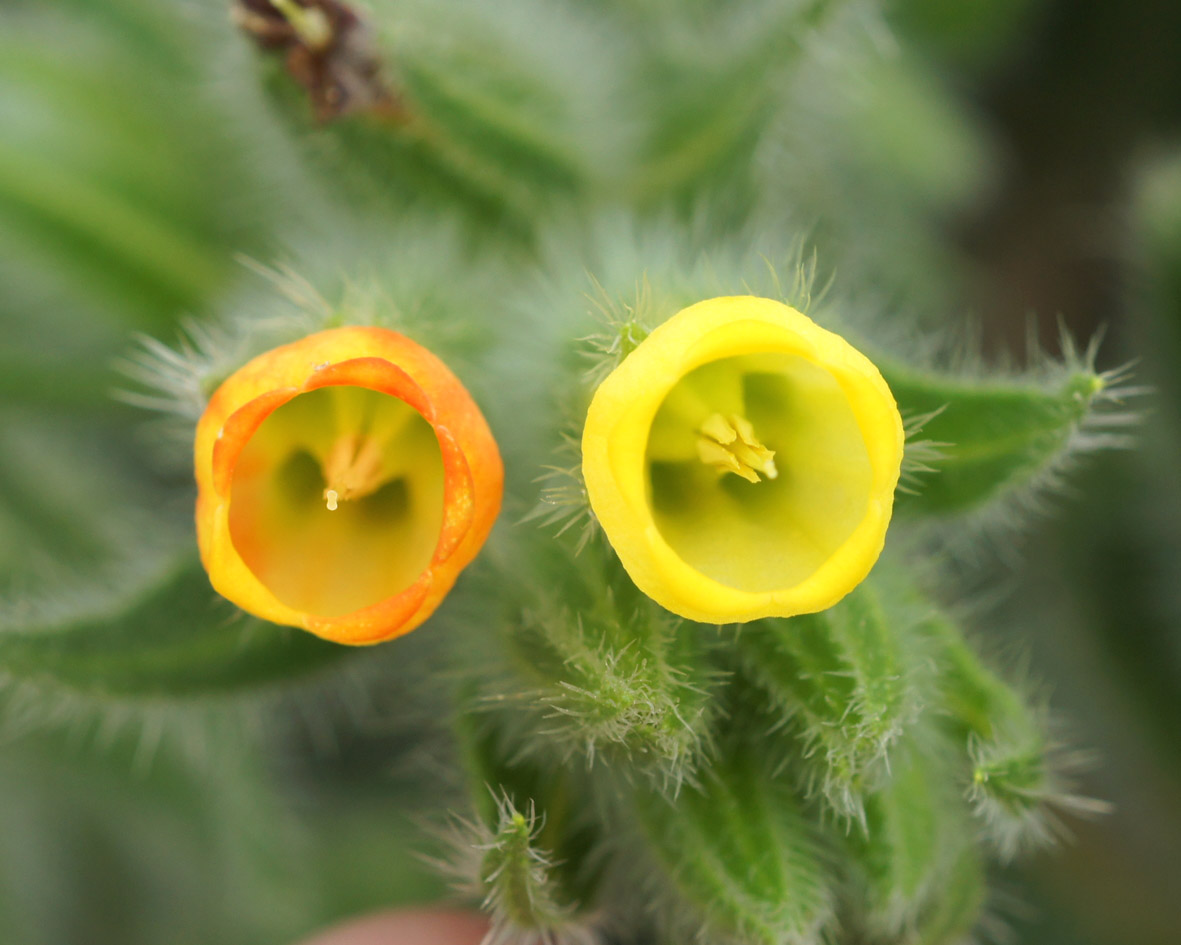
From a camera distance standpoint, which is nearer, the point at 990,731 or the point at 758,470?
the point at 758,470

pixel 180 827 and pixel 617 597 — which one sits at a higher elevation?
pixel 617 597

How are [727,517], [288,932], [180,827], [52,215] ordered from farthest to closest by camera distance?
1. [180,827]
2. [288,932]
3. [52,215]
4. [727,517]

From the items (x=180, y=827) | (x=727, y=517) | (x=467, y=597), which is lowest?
(x=180, y=827)

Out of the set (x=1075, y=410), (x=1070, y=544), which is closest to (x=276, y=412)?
(x=1075, y=410)

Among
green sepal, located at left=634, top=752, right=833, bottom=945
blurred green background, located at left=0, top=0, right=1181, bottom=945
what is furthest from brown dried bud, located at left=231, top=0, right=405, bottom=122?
green sepal, located at left=634, top=752, right=833, bottom=945

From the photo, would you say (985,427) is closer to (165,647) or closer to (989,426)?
(989,426)

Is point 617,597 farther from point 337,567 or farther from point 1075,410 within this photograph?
point 1075,410

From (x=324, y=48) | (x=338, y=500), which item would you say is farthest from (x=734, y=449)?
(x=324, y=48)
